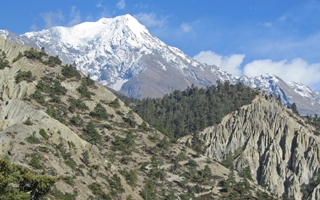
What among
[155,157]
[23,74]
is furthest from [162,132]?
[23,74]

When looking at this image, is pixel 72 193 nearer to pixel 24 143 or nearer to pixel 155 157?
pixel 24 143

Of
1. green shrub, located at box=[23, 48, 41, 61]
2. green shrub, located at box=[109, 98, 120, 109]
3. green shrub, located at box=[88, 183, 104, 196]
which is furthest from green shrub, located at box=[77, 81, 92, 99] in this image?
green shrub, located at box=[88, 183, 104, 196]

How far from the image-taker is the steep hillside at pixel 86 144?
77938 mm

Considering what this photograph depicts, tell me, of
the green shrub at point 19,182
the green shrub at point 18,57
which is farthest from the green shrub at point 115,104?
the green shrub at point 19,182

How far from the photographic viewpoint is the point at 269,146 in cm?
18800

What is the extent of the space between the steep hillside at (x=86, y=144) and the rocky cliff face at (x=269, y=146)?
51750 millimetres

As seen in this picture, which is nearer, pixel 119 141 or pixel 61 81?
pixel 119 141

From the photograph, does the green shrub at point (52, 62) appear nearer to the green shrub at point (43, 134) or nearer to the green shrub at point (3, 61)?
the green shrub at point (3, 61)

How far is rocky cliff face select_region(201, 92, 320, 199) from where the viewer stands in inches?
6969

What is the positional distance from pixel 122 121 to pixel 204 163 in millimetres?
25819

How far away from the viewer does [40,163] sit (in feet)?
238

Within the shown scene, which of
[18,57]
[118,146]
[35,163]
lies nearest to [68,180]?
[35,163]

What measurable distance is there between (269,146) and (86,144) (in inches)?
4406

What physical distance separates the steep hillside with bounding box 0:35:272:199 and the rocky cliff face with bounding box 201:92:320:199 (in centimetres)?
5175
